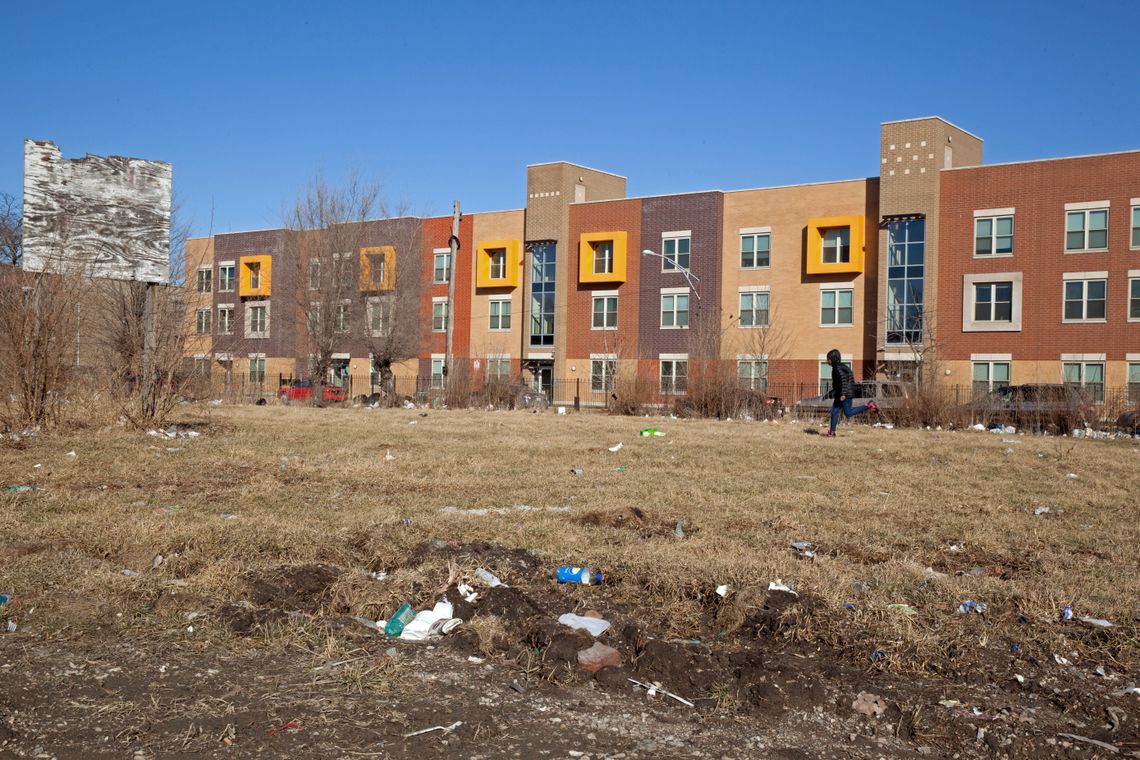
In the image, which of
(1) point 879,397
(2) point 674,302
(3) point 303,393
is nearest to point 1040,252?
(2) point 674,302

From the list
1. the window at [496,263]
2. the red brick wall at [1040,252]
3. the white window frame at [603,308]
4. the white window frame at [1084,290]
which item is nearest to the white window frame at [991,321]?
the red brick wall at [1040,252]

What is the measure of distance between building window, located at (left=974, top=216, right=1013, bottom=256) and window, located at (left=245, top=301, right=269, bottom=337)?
4149 centimetres

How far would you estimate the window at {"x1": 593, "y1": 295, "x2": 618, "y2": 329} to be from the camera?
162ft

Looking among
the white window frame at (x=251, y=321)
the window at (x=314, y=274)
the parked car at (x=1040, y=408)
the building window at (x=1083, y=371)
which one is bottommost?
the parked car at (x=1040, y=408)

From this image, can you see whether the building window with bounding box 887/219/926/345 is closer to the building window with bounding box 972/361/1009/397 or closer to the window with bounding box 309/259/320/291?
the building window with bounding box 972/361/1009/397

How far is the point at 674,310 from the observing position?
157 ft

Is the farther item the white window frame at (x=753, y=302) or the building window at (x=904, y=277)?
the white window frame at (x=753, y=302)

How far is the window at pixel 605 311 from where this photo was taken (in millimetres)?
49469

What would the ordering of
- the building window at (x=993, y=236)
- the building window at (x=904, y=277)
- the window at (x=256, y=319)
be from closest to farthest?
1. the building window at (x=993, y=236)
2. the building window at (x=904, y=277)
3. the window at (x=256, y=319)

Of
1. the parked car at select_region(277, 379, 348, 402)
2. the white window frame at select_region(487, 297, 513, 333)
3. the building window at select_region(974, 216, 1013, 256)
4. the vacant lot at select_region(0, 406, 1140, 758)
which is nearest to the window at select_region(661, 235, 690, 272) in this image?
the white window frame at select_region(487, 297, 513, 333)

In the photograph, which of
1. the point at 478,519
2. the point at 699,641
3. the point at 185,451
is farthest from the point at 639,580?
the point at 185,451

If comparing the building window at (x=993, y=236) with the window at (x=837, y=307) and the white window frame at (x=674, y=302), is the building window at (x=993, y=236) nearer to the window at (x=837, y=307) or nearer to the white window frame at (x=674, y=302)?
the window at (x=837, y=307)

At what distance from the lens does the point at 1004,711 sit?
402cm

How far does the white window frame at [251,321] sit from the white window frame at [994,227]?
4070 centimetres
